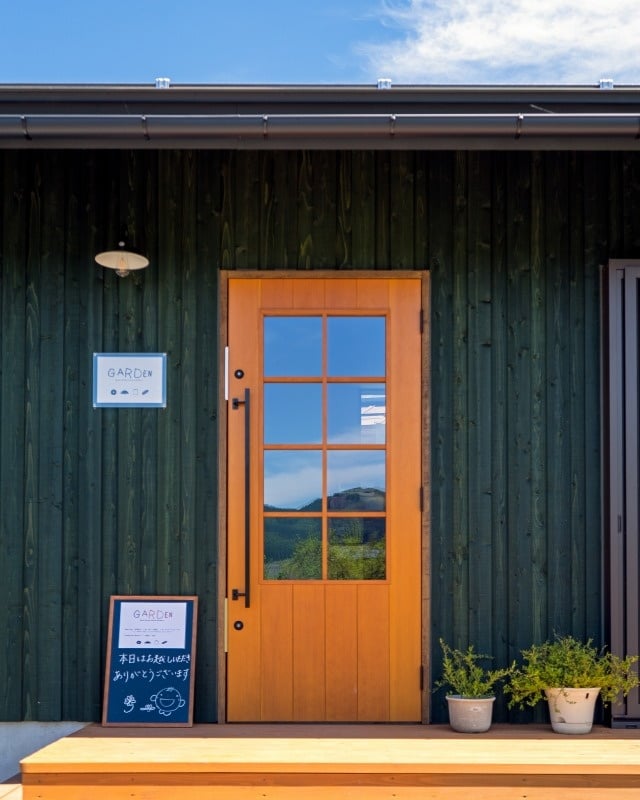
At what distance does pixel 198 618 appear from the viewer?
4.31m

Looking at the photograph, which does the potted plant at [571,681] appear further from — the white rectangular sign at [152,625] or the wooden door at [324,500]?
the white rectangular sign at [152,625]

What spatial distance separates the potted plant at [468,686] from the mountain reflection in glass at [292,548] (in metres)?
0.71

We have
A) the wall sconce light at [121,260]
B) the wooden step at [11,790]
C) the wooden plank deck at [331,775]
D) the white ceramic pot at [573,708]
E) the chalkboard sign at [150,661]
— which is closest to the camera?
the wooden plank deck at [331,775]

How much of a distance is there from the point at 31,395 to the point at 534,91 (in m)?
2.67

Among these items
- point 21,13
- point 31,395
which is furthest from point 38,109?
point 21,13

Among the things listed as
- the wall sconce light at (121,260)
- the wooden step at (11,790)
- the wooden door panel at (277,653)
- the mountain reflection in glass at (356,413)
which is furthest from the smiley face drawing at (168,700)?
the wall sconce light at (121,260)

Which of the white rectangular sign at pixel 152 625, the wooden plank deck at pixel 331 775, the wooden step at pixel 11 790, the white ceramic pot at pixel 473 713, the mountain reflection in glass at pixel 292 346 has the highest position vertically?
the mountain reflection in glass at pixel 292 346

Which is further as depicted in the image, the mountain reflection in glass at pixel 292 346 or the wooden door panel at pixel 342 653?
the mountain reflection in glass at pixel 292 346

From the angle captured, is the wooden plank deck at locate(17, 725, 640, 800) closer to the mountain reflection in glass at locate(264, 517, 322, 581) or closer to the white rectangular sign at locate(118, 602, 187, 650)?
the white rectangular sign at locate(118, 602, 187, 650)

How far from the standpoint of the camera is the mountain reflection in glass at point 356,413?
4371mm

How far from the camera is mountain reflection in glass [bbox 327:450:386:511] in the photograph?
435 cm

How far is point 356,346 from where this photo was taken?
4.39m

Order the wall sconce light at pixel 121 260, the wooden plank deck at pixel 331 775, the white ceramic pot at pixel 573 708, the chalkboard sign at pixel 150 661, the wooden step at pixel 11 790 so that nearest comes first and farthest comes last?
1. the wooden plank deck at pixel 331 775
2. the wooden step at pixel 11 790
3. the white ceramic pot at pixel 573 708
4. the chalkboard sign at pixel 150 661
5. the wall sconce light at pixel 121 260

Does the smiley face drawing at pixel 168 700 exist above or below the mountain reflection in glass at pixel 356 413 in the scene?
below
